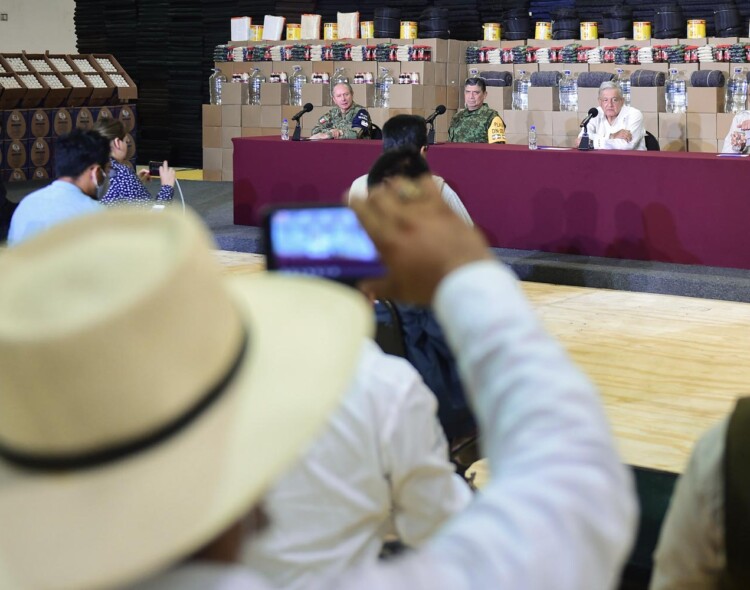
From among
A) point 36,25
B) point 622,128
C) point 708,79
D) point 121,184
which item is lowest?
point 121,184

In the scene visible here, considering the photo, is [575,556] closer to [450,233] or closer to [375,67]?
[450,233]

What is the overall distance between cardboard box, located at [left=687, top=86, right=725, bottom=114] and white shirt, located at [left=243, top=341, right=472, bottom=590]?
7569mm

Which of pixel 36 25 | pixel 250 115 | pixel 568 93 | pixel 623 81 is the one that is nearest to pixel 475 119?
pixel 568 93

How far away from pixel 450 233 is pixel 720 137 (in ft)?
27.3

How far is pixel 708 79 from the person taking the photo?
28.6 ft

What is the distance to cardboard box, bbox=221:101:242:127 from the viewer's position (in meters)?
11.4

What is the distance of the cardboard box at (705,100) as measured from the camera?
8.68 m

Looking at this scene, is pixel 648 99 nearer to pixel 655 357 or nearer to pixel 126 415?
pixel 655 357

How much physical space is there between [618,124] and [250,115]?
453 cm

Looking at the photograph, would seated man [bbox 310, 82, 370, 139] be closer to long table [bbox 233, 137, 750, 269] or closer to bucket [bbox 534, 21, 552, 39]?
long table [bbox 233, 137, 750, 269]

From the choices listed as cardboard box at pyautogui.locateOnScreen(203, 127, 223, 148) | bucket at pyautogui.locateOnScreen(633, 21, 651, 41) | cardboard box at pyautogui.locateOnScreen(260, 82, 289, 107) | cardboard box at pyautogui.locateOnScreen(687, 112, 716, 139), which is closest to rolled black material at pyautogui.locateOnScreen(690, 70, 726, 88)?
cardboard box at pyautogui.locateOnScreen(687, 112, 716, 139)

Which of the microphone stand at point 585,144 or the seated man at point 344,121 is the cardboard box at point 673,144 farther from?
the seated man at point 344,121

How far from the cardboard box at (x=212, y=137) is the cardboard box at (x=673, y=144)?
465cm

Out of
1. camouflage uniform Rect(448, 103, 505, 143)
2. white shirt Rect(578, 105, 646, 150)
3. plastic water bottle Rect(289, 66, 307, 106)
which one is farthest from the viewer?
plastic water bottle Rect(289, 66, 307, 106)
